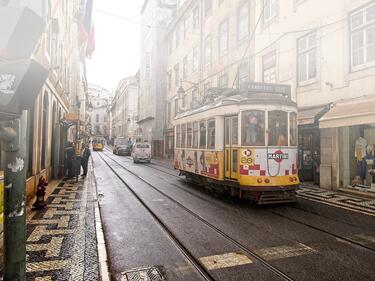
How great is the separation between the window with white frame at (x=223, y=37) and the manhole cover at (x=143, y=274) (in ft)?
68.4

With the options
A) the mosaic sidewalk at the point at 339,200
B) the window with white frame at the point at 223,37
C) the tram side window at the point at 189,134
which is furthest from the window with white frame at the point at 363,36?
the window with white frame at the point at 223,37

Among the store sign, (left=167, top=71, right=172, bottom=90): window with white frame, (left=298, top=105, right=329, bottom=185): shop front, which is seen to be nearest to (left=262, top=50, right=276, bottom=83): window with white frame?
(left=298, top=105, right=329, bottom=185): shop front

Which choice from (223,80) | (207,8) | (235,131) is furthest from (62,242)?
(207,8)

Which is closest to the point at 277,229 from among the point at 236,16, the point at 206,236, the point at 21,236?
the point at 206,236

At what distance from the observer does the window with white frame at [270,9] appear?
1641cm

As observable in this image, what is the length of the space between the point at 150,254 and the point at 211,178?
5.84 meters

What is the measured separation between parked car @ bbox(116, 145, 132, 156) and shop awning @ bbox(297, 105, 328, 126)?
3235cm

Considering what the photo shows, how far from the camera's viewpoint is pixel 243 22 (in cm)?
2097

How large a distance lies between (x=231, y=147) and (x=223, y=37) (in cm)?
1661

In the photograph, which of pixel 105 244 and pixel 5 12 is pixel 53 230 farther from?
pixel 5 12

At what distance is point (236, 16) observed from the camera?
2181 cm

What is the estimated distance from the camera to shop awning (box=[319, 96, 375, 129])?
961 centimetres

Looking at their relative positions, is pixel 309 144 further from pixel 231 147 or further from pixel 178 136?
pixel 231 147

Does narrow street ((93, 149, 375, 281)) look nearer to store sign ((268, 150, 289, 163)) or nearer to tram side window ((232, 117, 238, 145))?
store sign ((268, 150, 289, 163))
